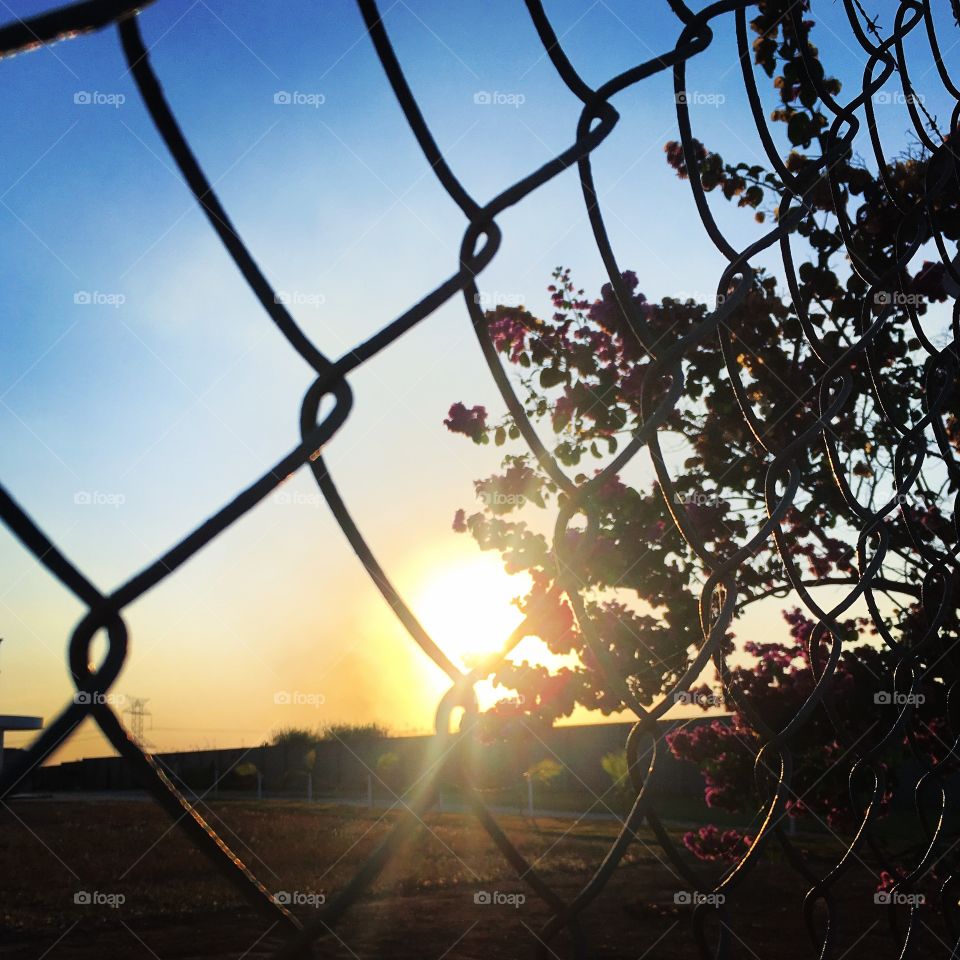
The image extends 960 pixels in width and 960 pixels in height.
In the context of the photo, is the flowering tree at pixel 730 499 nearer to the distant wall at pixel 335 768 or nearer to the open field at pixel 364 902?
the open field at pixel 364 902

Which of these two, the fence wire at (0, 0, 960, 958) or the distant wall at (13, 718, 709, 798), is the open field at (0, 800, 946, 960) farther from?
the distant wall at (13, 718, 709, 798)

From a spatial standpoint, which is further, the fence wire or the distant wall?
the distant wall

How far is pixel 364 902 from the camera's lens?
637cm

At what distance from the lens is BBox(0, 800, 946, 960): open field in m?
4.96

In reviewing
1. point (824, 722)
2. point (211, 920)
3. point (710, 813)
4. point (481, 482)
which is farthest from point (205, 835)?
point (710, 813)

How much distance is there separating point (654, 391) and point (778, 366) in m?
3.12

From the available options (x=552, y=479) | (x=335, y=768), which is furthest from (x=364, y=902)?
(x=335, y=768)

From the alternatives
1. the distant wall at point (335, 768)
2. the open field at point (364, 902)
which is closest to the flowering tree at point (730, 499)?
the open field at point (364, 902)

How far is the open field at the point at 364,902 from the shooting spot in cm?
496

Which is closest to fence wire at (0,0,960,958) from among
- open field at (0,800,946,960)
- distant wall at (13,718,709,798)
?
open field at (0,800,946,960)

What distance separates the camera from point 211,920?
5887 millimetres

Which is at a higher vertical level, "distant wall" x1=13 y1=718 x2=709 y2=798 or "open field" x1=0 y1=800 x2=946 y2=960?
"open field" x1=0 y1=800 x2=946 y2=960

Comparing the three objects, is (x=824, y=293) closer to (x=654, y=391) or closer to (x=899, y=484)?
(x=899, y=484)

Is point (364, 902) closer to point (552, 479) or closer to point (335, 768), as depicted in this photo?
point (552, 479)
